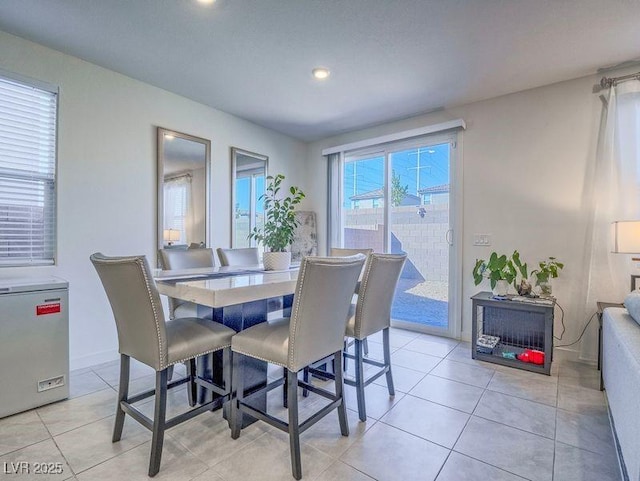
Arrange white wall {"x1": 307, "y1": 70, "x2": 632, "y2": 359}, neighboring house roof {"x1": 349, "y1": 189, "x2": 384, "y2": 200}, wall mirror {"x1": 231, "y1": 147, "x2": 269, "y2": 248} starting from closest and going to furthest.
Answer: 1. white wall {"x1": 307, "y1": 70, "x2": 632, "y2": 359}
2. wall mirror {"x1": 231, "y1": 147, "x2": 269, "y2": 248}
3. neighboring house roof {"x1": 349, "y1": 189, "x2": 384, "y2": 200}

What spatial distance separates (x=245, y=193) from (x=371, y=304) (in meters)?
2.50

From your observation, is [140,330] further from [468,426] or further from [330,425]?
[468,426]

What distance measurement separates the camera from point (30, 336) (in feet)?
6.43

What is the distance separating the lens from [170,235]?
10.5 feet

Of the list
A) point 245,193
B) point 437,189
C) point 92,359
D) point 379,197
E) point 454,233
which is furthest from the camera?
point 379,197

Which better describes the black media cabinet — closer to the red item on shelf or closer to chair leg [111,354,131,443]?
the red item on shelf

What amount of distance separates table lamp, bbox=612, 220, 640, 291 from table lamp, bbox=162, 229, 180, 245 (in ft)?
12.1

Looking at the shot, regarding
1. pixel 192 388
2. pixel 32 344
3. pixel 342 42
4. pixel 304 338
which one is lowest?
pixel 192 388

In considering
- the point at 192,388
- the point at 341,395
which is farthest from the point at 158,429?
the point at 341,395

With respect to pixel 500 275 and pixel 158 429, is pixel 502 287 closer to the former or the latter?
pixel 500 275

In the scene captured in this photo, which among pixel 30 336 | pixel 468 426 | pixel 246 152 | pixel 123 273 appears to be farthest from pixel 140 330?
pixel 246 152

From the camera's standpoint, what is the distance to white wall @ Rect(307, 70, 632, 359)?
9.29 ft

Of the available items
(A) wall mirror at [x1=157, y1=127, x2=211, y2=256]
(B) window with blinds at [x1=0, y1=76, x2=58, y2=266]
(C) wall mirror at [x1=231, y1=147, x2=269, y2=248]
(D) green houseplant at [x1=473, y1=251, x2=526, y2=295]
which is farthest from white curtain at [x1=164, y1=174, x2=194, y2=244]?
(D) green houseplant at [x1=473, y1=251, x2=526, y2=295]

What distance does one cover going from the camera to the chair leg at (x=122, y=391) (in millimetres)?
1636
